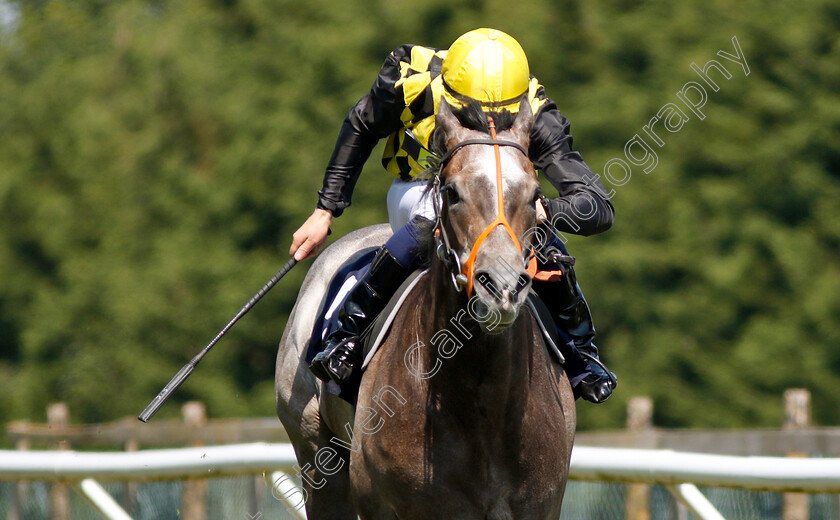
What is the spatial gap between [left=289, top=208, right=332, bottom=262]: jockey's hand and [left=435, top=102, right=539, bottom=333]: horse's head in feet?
4.18

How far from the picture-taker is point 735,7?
19172mm

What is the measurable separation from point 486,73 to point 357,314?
1.14 meters

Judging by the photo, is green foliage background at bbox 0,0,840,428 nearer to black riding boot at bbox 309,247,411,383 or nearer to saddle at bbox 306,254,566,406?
saddle at bbox 306,254,566,406

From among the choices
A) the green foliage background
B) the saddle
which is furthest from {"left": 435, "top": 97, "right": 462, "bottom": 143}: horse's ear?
the green foliage background

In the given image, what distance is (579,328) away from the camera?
14.3ft

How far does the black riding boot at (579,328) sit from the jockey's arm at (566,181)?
0.31 m

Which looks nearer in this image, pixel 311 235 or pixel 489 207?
pixel 489 207

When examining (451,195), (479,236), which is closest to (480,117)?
(451,195)

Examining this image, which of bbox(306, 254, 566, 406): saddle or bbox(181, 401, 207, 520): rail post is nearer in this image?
bbox(306, 254, 566, 406): saddle

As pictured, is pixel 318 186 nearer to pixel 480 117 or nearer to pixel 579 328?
pixel 579 328

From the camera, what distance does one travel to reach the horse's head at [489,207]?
3.26 metres

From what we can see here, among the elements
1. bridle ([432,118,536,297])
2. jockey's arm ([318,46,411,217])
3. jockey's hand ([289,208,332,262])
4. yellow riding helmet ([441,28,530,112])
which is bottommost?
bridle ([432,118,536,297])

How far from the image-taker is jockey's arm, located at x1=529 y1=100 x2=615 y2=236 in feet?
12.5

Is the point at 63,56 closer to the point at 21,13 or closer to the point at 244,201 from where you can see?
the point at 21,13
